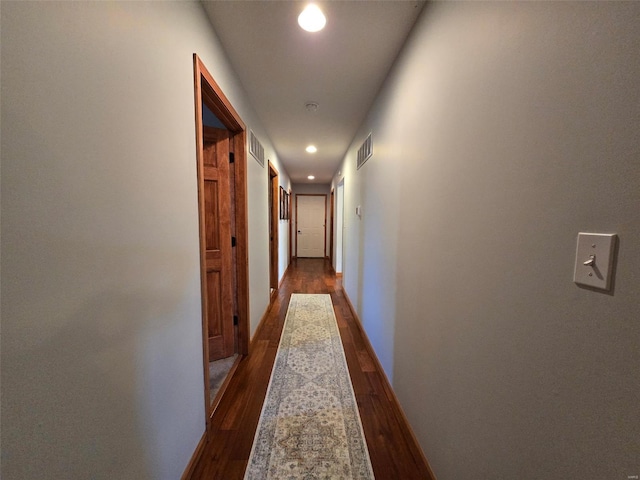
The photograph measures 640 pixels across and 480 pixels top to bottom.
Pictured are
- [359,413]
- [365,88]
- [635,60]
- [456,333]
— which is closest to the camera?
[635,60]

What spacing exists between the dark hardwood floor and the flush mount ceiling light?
2.38 meters

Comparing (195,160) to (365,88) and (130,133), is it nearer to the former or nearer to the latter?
(130,133)

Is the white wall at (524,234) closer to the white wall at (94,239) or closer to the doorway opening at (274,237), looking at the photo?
the white wall at (94,239)

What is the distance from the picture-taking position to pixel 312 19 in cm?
130

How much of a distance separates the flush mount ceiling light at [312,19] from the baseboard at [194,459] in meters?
2.38

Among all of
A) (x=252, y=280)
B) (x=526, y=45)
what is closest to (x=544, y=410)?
(x=526, y=45)

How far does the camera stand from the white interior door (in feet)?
24.7

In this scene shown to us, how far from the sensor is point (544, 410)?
1.93 feet

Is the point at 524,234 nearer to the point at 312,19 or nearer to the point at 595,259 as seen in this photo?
the point at 595,259

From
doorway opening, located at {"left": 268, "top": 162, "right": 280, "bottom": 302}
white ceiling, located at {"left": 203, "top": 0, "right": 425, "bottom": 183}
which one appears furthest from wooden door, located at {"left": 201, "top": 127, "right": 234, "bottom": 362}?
doorway opening, located at {"left": 268, "top": 162, "right": 280, "bottom": 302}

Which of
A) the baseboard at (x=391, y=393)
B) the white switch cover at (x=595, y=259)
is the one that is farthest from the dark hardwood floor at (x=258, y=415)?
the white switch cover at (x=595, y=259)

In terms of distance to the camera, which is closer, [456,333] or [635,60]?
[635,60]

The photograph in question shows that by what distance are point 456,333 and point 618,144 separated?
0.75 meters

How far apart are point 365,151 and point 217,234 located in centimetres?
171
